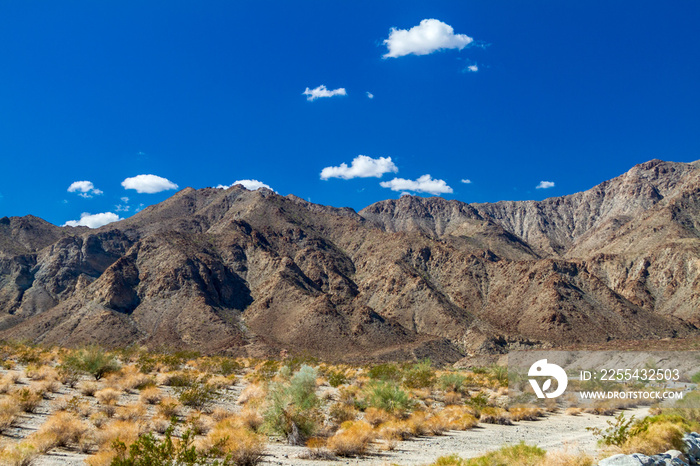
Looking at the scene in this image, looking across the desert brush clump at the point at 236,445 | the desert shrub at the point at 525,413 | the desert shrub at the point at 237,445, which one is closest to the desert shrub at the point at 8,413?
the desert brush clump at the point at 236,445

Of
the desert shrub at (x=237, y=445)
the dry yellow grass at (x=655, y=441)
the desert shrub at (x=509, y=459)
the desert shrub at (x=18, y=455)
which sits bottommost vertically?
the dry yellow grass at (x=655, y=441)

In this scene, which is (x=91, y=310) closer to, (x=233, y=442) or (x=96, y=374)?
(x=96, y=374)

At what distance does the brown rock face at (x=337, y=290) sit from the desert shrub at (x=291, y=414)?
57621 millimetres

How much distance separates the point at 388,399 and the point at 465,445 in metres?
6.46

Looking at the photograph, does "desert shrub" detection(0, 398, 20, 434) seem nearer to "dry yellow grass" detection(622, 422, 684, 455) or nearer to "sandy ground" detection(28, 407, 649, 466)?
"sandy ground" detection(28, 407, 649, 466)

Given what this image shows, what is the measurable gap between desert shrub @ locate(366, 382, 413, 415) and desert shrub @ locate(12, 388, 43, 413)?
557 inches

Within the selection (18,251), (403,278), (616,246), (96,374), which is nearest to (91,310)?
(18,251)

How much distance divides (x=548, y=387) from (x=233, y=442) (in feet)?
88.9

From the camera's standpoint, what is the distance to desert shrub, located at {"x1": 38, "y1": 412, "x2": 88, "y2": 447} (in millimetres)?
12840

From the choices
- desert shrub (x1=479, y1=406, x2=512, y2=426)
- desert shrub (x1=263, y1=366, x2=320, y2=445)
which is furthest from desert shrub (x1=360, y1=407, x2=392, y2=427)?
desert shrub (x1=479, y1=406, x2=512, y2=426)

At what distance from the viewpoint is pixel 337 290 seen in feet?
356

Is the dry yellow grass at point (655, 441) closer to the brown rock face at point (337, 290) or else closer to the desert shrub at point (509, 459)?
the desert shrub at point (509, 459)

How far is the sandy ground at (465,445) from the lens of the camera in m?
13.4

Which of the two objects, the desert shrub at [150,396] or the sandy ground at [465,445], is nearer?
the sandy ground at [465,445]
